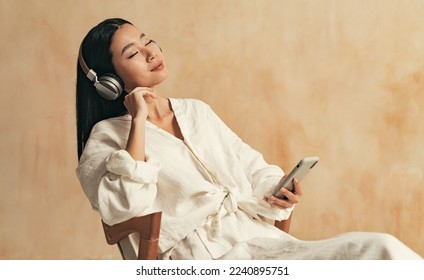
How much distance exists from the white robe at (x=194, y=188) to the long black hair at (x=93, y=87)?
0.08 metres

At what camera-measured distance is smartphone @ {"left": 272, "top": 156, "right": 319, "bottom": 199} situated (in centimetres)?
211

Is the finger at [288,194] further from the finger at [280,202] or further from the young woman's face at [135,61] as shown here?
the young woman's face at [135,61]

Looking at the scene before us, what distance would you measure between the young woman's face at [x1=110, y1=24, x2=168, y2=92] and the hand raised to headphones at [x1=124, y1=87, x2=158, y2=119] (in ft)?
0.17

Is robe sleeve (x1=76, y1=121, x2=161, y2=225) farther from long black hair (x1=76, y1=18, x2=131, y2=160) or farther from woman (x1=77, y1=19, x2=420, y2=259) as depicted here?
long black hair (x1=76, y1=18, x2=131, y2=160)

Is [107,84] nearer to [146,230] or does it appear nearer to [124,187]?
[124,187]

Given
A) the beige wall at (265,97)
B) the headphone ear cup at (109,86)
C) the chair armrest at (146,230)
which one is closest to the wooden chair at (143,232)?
the chair armrest at (146,230)

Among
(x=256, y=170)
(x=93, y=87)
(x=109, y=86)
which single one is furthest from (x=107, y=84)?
(x=256, y=170)

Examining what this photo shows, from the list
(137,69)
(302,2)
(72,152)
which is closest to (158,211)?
(137,69)

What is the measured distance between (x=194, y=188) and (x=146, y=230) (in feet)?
0.70

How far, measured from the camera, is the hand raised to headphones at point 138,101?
2.18 meters

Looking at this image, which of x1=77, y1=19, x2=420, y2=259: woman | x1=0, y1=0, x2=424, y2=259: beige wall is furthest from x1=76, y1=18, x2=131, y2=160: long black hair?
x1=0, y1=0, x2=424, y2=259: beige wall

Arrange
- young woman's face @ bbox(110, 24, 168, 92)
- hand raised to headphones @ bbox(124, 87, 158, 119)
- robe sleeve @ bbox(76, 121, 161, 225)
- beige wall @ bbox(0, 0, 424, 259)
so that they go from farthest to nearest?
beige wall @ bbox(0, 0, 424, 259) → young woman's face @ bbox(110, 24, 168, 92) → hand raised to headphones @ bbox(124, 87, 158, 119) → robe sleeve @ bbox(76, 121, 161, 225)
